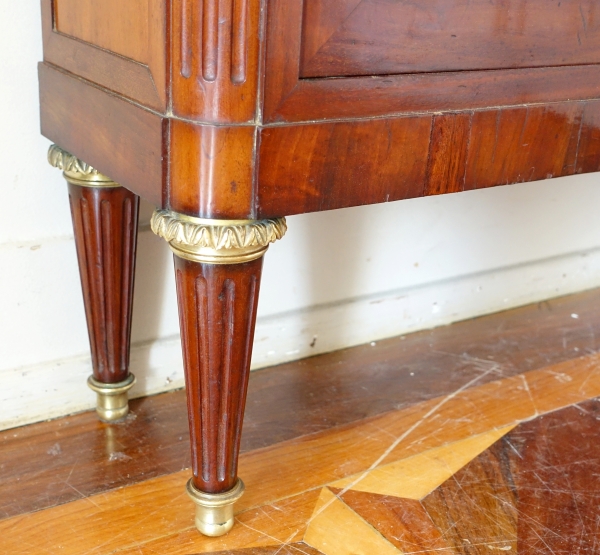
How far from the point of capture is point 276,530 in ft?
2.74

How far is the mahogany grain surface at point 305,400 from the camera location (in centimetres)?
93

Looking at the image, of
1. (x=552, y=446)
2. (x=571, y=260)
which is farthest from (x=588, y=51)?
(x=571, y=260)

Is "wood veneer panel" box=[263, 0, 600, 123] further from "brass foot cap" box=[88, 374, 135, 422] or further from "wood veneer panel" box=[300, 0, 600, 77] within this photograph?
"brass foot cap" box=[88, 374, 135, 422]

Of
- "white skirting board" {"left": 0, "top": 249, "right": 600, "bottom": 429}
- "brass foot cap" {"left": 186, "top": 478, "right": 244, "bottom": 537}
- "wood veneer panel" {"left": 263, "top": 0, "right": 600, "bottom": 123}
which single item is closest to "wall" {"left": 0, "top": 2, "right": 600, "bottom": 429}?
"white skirting board" {"left": 0, "top": 249, "right": 600, "bottom": 429}

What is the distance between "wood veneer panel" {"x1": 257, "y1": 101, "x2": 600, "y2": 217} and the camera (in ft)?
1.99

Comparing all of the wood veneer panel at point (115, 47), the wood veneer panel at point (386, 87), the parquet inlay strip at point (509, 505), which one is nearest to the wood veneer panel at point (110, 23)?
the wood veneer panel at point (115, 47)

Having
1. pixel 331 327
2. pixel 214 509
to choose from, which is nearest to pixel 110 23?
pixel 214 509

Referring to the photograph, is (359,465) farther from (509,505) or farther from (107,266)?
(107,266)

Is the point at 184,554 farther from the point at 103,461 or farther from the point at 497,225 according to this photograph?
the point at 497,225

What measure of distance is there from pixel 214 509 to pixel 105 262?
12.2 inches

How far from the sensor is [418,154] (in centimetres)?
66

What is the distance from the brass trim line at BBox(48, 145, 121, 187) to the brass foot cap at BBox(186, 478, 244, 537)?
334 millimetres

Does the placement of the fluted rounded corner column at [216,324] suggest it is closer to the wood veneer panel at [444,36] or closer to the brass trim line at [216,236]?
the brass trim line at [216,236]

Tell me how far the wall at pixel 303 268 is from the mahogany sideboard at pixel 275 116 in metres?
0.18
